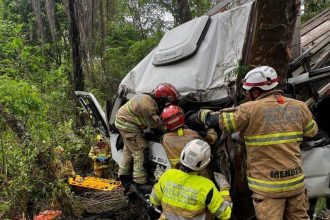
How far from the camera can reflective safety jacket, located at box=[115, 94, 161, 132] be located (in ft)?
14.0

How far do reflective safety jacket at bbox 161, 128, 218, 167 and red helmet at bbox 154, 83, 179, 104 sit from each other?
0.34 m

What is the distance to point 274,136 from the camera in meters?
3.08

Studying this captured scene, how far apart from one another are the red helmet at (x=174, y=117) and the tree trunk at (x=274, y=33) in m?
0.80

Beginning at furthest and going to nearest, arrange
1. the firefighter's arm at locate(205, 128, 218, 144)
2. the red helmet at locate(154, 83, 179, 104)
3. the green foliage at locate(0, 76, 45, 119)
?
1. the green foliage at locate(0, 76, 45, 119)
2. the red helmet at locate(154, 83, 179, 104)
3. the firefighter's arm at locate(205, 128, 218, 144)

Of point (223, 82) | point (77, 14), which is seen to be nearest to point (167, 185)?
point (223, 82)

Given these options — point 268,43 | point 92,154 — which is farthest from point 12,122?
point 268,43

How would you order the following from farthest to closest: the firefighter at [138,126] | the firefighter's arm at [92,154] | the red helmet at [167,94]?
the firefighter's arm at [92,154] < the firefighter at [138,126] < the red helmet at [167,94]

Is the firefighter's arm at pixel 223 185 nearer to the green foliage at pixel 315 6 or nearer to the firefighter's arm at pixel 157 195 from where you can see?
the firefighter's arm at pixel 157 195

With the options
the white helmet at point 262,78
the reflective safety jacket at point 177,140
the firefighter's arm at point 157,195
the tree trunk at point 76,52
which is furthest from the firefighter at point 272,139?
the tree trunk at point 76,52

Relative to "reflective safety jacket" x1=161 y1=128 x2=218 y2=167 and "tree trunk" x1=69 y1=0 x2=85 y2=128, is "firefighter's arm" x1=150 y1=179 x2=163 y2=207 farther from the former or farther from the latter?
"tree trunk" x1=69 y1=0 x2=85 y2=128

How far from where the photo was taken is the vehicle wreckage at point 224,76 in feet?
11.2

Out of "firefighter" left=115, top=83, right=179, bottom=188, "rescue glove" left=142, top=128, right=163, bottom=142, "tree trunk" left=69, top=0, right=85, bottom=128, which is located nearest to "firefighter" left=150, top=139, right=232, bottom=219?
"firefighter" left=115, top=83, right=179, bottom=188

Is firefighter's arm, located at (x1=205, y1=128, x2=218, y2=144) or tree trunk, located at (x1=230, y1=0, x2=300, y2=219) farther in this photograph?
firefighter's arm, located at (x1=205, y1=128, x2=218, y2=144)

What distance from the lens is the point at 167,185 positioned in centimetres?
312
